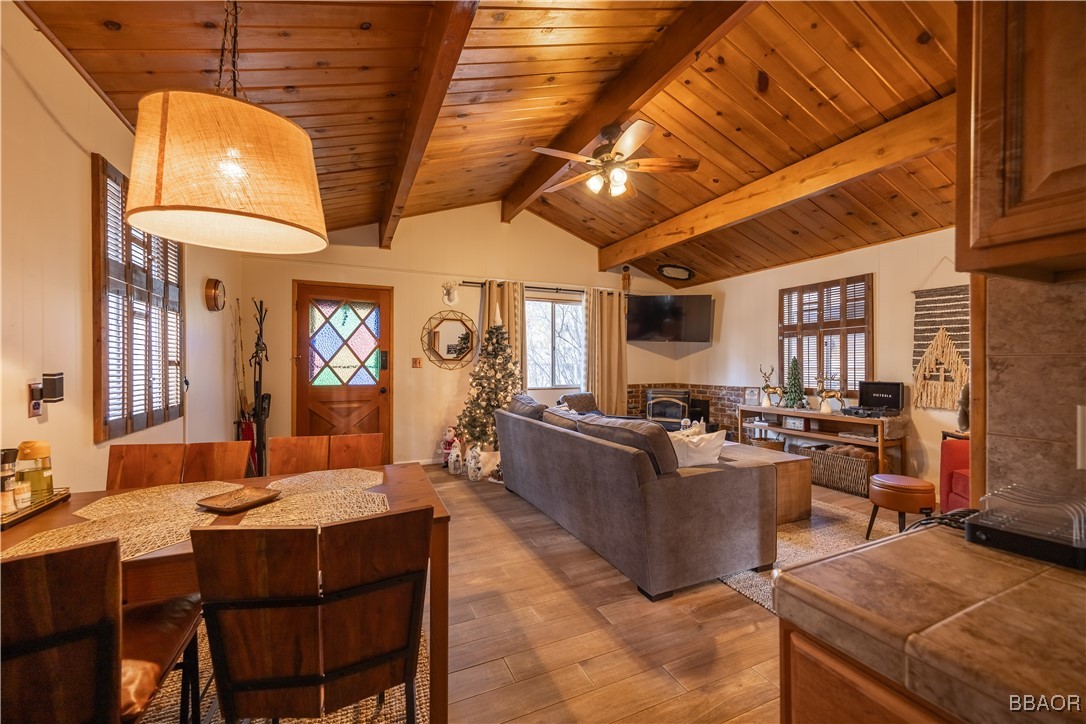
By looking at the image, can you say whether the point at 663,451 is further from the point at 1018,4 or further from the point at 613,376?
the point at 613,376

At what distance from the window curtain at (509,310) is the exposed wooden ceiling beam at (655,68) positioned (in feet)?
5.50

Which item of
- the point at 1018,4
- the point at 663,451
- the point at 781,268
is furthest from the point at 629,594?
the point at 781,268

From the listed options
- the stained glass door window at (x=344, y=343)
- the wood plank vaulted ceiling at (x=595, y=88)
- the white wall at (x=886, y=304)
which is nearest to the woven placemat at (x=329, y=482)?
the wood plank vaulted ceiling at (x=595, y=88)

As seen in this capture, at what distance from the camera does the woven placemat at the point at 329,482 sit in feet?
5.73

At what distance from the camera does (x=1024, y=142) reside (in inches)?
29.8

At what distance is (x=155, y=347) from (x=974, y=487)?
12.7 feet

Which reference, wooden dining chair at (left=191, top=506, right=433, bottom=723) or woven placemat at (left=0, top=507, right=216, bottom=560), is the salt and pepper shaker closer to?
woven placemat at (left=0, top=507, right=216, bottom=560)

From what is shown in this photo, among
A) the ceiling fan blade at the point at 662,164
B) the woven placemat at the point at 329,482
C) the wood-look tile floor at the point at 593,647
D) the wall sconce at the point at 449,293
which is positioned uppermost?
the ceiling fan blade at the point at 662,164

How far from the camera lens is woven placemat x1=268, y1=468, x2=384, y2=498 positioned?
5.73 ft

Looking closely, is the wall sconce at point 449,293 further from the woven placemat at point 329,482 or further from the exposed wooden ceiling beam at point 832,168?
the woven placemat at point 329,482

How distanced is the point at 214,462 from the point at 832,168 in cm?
458

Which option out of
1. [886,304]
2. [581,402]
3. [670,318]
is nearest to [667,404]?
[670,318]

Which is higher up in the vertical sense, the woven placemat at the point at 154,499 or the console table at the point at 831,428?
the woven placemat at the point at 154,499

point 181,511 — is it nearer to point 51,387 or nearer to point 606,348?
point 51,387
